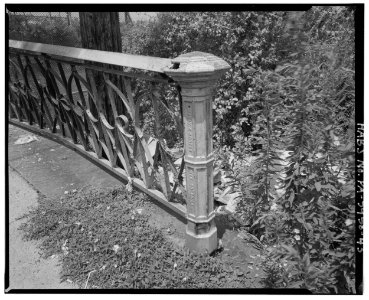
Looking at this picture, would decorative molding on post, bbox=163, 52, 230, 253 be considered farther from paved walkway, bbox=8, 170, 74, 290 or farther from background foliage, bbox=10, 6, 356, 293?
paved walkway, bbox=8, 170, 74, 290

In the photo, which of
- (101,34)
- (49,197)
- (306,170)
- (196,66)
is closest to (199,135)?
(196,66)

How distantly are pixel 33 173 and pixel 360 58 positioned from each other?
353cm

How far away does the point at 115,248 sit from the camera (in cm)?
266

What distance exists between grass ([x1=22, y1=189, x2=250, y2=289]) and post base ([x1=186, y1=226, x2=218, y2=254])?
55 millimetres

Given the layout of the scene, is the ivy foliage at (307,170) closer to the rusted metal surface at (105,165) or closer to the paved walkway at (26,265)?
the rusted metal surface at (105,165)

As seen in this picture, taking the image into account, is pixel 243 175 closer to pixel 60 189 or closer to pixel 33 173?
pixel 60 189

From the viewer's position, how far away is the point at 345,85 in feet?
7.69

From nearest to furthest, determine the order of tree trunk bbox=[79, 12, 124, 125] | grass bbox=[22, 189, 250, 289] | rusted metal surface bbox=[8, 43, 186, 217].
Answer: grass bbox=[22, 189, 250, 289] < rusted metal surface bbox=[8, 43, 186, 217] < tree trunk bbox=[79, 12, 124, 125]

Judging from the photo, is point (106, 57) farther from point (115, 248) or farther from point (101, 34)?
point (115, 248)

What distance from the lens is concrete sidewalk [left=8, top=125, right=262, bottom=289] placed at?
8.36ft

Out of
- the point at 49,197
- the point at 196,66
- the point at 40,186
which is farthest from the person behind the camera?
the point at 40,186

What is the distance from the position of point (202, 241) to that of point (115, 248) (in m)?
0.70

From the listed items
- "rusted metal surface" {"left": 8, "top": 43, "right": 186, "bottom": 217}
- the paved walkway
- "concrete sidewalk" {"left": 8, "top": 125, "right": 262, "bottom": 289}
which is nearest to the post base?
"concrete sidewalk" {"left": 8, "top": 125, "right": 262, "bottom": 289}

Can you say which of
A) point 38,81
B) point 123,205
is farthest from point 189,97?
point 38,81
